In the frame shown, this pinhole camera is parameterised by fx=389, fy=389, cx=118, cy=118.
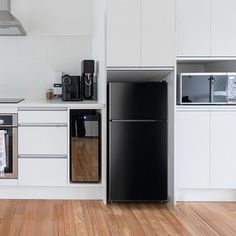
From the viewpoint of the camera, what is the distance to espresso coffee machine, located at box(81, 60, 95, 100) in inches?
165

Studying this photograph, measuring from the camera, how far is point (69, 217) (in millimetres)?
3189

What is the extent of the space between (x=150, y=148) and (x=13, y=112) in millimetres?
1322

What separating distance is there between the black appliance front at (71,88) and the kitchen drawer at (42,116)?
0.45m

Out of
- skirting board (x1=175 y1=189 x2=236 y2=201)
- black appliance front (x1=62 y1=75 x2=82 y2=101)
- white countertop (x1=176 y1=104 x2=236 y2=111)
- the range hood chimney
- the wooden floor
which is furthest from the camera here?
black appliance front (x1=62 y1=75 x2=82 y2=101)

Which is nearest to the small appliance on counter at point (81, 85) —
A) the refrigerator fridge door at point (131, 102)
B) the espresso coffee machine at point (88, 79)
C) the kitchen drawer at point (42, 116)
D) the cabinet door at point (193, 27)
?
the espresso coffee machine at point (88, 79)

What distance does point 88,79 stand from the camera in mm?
4227

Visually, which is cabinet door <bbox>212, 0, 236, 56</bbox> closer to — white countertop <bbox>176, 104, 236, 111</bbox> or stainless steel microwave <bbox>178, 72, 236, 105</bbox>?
stainless steel microwave <bbox>178, 72, 236, 105</bbox>

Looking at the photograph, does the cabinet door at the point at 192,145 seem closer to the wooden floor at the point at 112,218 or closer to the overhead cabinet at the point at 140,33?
the wooden floor at the point at 112,218

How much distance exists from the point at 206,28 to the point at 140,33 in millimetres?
675

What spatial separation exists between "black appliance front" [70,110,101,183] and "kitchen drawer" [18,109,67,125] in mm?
95

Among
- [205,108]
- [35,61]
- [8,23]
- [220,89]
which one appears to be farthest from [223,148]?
[8,23]

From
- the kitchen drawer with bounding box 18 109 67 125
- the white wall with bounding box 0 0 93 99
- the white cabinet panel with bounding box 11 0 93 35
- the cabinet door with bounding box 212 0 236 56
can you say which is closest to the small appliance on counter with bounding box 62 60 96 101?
the white wall with bounding box 0 0 93 99

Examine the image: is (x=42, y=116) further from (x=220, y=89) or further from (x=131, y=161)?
(x=220, y=89)

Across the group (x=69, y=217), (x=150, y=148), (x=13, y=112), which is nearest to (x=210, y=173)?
(x=150, y=148)
